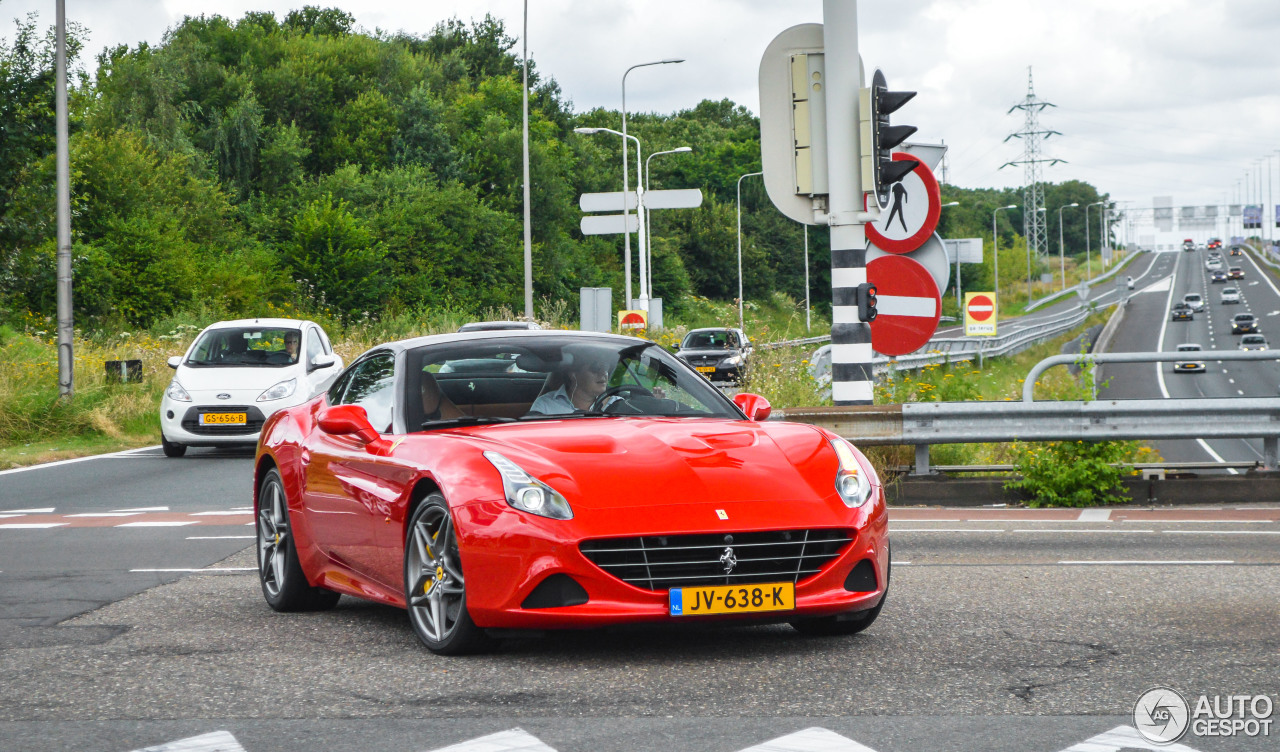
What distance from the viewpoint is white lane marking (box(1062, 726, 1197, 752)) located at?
4316 mm

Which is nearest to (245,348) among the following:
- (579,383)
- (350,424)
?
(350,424)

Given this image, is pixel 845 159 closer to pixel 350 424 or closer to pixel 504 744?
pixel 350 424

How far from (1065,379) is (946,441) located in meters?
1.63

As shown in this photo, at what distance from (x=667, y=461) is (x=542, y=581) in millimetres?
683

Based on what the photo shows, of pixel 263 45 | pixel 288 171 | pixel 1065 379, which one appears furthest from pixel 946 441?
pixel 263 45

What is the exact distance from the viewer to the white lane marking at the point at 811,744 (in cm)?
436

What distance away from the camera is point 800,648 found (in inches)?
239

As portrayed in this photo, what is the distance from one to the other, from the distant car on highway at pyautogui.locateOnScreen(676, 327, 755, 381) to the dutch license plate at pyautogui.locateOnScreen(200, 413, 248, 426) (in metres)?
15.4

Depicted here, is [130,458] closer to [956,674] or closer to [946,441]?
[946,441]

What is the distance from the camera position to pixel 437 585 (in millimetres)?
5926

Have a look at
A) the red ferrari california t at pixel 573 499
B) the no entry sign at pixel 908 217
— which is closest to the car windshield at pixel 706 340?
the no entry sign at pixel 908 217

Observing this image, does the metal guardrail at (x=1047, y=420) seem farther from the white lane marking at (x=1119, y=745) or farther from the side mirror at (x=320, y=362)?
the side mirror at (x=320, y=362)

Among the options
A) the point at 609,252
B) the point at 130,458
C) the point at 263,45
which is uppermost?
the point at 263,45

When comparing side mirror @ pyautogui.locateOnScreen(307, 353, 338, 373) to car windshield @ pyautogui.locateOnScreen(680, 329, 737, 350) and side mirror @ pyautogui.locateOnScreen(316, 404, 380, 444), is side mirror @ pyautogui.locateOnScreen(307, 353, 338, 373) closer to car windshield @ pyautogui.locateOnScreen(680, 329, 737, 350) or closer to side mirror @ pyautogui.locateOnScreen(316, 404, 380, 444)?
side mirror @ pyautogui.locateOnScreen(316, 404, 380, 444)
